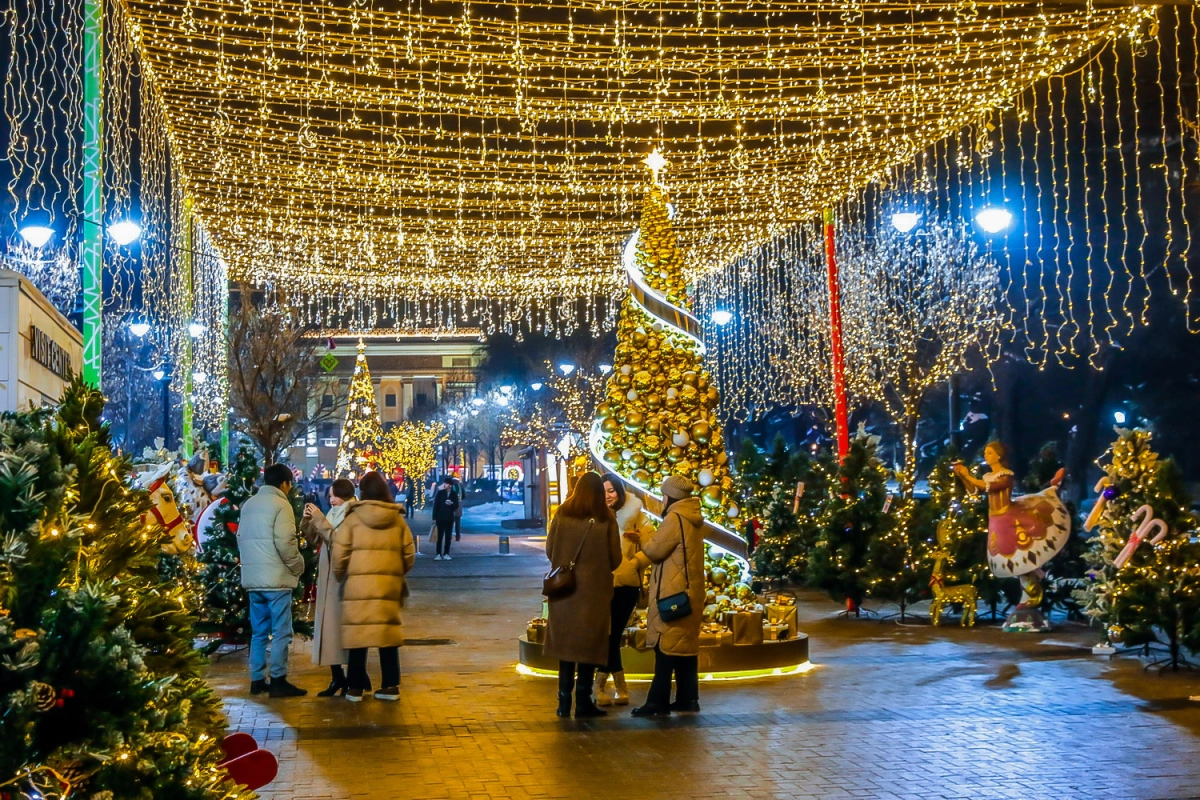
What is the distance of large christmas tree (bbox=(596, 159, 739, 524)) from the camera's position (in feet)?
40.5

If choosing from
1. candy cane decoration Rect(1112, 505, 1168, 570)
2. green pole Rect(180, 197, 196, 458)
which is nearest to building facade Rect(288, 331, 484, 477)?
green pole Rect(180, 197, 196, 458)

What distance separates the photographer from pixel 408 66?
1526 centimetres

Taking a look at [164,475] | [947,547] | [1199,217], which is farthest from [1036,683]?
[1199,217]

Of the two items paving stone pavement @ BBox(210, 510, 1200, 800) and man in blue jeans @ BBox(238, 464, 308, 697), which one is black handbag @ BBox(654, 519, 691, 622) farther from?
man in blue jeans @ BBox(238, 464, 308, 697)

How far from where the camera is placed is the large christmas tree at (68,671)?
3715 mm

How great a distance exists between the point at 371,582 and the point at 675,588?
7.94 ft

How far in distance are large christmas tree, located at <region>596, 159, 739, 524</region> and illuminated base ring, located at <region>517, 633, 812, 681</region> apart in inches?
46.7

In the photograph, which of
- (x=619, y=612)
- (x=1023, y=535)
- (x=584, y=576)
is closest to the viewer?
(x=584, y=576)

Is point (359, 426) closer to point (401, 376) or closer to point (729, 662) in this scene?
point (729, 662)

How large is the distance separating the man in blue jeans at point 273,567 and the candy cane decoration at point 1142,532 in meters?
6.99

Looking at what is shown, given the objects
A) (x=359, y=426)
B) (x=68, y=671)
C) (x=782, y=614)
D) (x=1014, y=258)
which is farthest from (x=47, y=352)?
(x=359, y=426)

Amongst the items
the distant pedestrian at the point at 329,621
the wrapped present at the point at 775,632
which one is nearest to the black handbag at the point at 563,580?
the distant pedestrian at the point at 329,621

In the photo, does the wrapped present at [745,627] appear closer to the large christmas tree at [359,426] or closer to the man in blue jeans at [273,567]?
the man in blue jeans at [273,567]

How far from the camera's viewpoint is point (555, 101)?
15969mm
